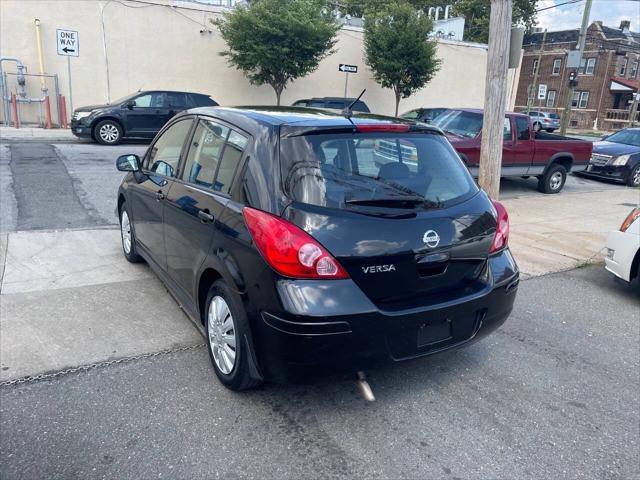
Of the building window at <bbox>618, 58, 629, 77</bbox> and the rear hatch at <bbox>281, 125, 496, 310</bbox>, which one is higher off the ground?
the building window at <bbox>618, 58, 629, 77</bbox>

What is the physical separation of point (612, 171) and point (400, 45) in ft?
37.6

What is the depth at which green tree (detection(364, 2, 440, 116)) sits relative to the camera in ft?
72.7

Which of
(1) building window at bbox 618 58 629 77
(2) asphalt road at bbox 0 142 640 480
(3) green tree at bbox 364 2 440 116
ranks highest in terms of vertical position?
(1) building window at bbox 618 58 629 77

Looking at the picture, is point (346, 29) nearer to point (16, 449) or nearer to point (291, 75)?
point (291, 75)

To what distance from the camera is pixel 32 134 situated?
51.7 ft

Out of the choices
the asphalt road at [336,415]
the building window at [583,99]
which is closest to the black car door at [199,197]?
the asphalt road at [336,415]

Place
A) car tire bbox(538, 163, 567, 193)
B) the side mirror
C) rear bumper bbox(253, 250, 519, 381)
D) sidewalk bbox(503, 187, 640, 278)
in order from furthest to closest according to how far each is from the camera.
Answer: car tire bbox(538, 163, 567, 193), sidewalk bbox(503, 187, 640, 278), the side mirror, rear bumper bbox(253, 250, 519, 381)

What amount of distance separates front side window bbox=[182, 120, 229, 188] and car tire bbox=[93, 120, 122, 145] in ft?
40.3

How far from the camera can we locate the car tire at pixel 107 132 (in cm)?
1467

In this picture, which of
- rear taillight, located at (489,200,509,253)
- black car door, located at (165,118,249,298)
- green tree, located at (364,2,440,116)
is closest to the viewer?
black car door, located at (165,118,249,298)

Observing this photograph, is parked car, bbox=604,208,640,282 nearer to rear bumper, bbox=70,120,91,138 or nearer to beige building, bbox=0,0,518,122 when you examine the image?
rear bumper, bbox=70,120,91,138

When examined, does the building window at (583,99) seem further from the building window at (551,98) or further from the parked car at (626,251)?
the parked car at (626,251)

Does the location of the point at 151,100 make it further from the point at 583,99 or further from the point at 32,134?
the point at 583,99

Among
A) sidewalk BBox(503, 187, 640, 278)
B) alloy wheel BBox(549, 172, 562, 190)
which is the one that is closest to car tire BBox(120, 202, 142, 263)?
sidewalk BBox(503, 187, 640, 278)
